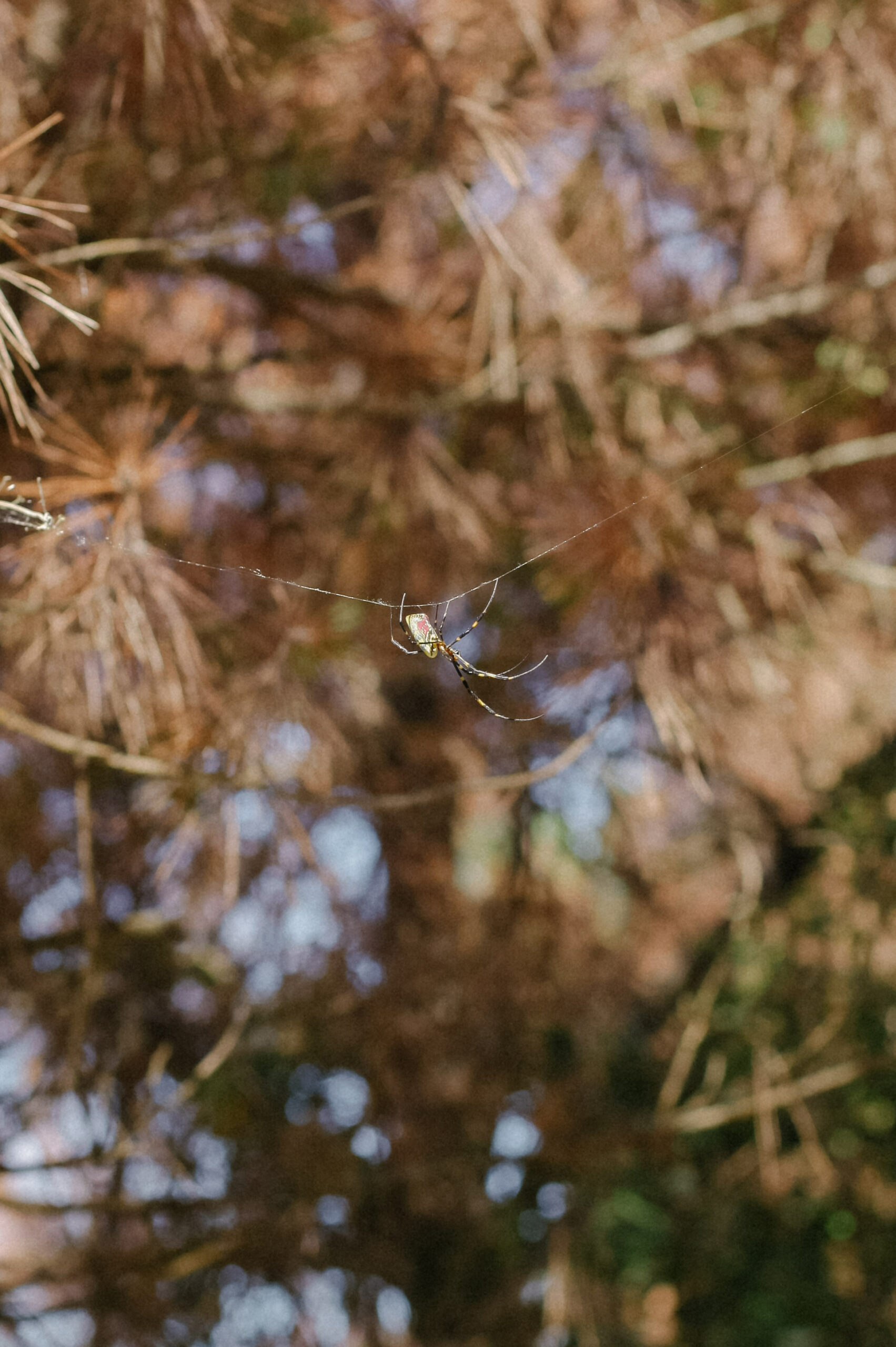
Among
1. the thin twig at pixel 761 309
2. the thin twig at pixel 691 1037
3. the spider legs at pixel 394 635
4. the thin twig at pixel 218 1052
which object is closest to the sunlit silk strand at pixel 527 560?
the spider legs at pixel 394 635

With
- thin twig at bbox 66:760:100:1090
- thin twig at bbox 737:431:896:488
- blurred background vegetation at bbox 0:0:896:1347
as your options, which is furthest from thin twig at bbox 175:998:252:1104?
thin twig at bbox 737:431:896:488

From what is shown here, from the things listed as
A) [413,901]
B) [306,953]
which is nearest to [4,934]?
[306,953]

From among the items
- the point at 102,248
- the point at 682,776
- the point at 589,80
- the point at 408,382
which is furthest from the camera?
the point at 682,776

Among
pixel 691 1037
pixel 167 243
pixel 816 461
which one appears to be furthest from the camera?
pixel 691 1037

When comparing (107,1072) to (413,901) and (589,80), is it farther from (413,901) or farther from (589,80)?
(589,80)

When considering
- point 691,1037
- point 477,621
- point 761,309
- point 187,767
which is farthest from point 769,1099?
point 761,309

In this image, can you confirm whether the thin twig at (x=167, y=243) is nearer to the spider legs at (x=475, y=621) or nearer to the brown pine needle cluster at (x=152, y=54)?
the brown pine needle cluster at (x=152, y=54)

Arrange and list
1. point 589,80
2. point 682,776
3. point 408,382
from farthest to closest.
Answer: point 682,776 → point 408,382 → point 589,80

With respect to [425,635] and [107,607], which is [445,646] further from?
[107,607]
